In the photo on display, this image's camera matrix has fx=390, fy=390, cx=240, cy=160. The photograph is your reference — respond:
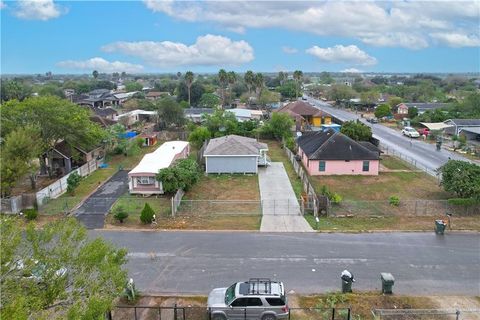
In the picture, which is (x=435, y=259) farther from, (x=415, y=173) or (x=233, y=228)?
(x=415, y=173)

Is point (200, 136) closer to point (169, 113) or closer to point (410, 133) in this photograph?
point (169, 113)

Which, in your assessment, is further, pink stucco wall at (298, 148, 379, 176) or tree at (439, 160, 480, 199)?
pink stucco wall at (298, 148, 379, 176)

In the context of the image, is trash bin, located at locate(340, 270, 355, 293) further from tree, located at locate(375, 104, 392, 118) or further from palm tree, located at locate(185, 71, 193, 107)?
palm tree, located at locate(185, 71, 193, 107)

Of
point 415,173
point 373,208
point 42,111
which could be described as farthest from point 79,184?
point 415,173

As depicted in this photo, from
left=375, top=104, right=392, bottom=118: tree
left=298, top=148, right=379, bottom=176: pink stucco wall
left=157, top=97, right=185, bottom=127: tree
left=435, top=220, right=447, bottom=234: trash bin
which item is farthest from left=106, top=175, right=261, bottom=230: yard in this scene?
left=375, top=104, right=392, bottom=118: tree

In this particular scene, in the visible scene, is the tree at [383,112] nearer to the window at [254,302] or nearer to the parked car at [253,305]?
the parked car at [253,305]

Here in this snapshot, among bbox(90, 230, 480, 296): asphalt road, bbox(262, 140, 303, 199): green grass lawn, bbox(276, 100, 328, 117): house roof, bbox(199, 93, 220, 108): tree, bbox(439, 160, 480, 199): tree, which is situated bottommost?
bbox(90, 230, 480, 296): asphalt road

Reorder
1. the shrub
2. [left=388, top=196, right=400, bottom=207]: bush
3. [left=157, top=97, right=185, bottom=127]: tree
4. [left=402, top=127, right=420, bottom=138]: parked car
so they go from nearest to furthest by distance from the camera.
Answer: [left=388, top=196, right=400, bottom=207]: bush < the shrub < [left=402, top=127, right=420, bottom=138]: parked car < [left=157, top=97, right=185, bottom=127]: tree
